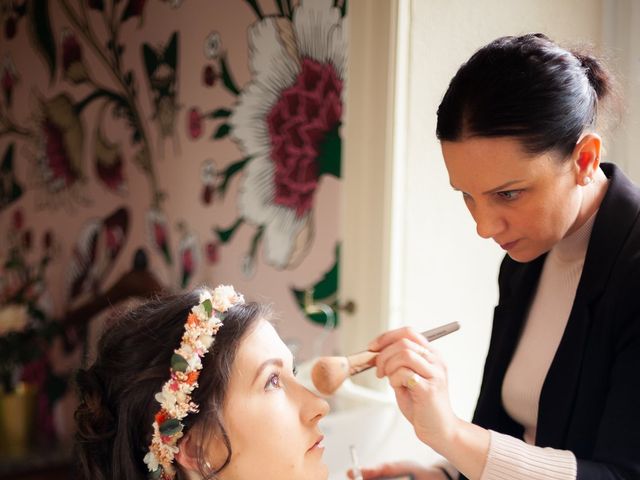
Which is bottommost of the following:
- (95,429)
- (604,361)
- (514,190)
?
(95,429)

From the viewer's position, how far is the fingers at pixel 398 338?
1.06 meters

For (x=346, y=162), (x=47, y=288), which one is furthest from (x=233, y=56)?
(x=47, y=288)

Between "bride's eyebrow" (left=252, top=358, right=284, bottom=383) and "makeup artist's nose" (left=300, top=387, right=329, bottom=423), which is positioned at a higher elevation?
"bride's eyebrow" (left=252, top=358, right=284, bottom=383)

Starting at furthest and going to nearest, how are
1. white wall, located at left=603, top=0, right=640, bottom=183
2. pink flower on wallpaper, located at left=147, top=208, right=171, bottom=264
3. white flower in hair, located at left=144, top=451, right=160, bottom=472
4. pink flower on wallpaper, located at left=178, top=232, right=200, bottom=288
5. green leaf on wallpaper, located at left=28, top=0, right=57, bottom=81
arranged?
green leaf on wallpaper, located at left=28, top=0, right=57, bottom=81
pink flower on wallpaper, located at left=147, top=208, right=171, bottom=264
pink flower on wallpaper, located at left=178, top=232, right=200, bottom=288
white wall, located at left=603, top=0, right=640, bottom=183
white flower in hair, located at left=144, top=451, right=160, bottom=472

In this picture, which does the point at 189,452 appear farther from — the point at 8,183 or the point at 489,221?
the point at 8,183

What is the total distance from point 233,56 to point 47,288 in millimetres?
1602

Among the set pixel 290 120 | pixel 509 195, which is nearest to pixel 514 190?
pixel 509 195

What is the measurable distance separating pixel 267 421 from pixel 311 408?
73mm

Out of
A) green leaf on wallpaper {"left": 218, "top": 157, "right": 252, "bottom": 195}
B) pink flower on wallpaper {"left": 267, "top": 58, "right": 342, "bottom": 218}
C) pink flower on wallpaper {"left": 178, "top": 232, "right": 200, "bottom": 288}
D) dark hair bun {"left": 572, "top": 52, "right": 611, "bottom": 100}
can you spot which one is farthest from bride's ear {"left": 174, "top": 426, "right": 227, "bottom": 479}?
pink flower on wallpaper {"left": 178, "top": 232, "right": 200, "bottom": 288}

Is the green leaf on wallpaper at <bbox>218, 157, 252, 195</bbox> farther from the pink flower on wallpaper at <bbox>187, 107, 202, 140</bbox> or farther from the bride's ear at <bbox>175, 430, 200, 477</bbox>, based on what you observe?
the bride's ear at <bbox>175, 430, 200, 477</bbox>

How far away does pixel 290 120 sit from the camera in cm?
215

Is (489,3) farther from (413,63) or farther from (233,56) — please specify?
(233,56)

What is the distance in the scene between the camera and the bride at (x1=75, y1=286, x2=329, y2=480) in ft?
3.63

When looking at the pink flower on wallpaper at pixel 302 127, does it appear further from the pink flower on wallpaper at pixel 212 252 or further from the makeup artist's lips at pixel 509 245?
the makeup artist's lips at pixel 509 245
